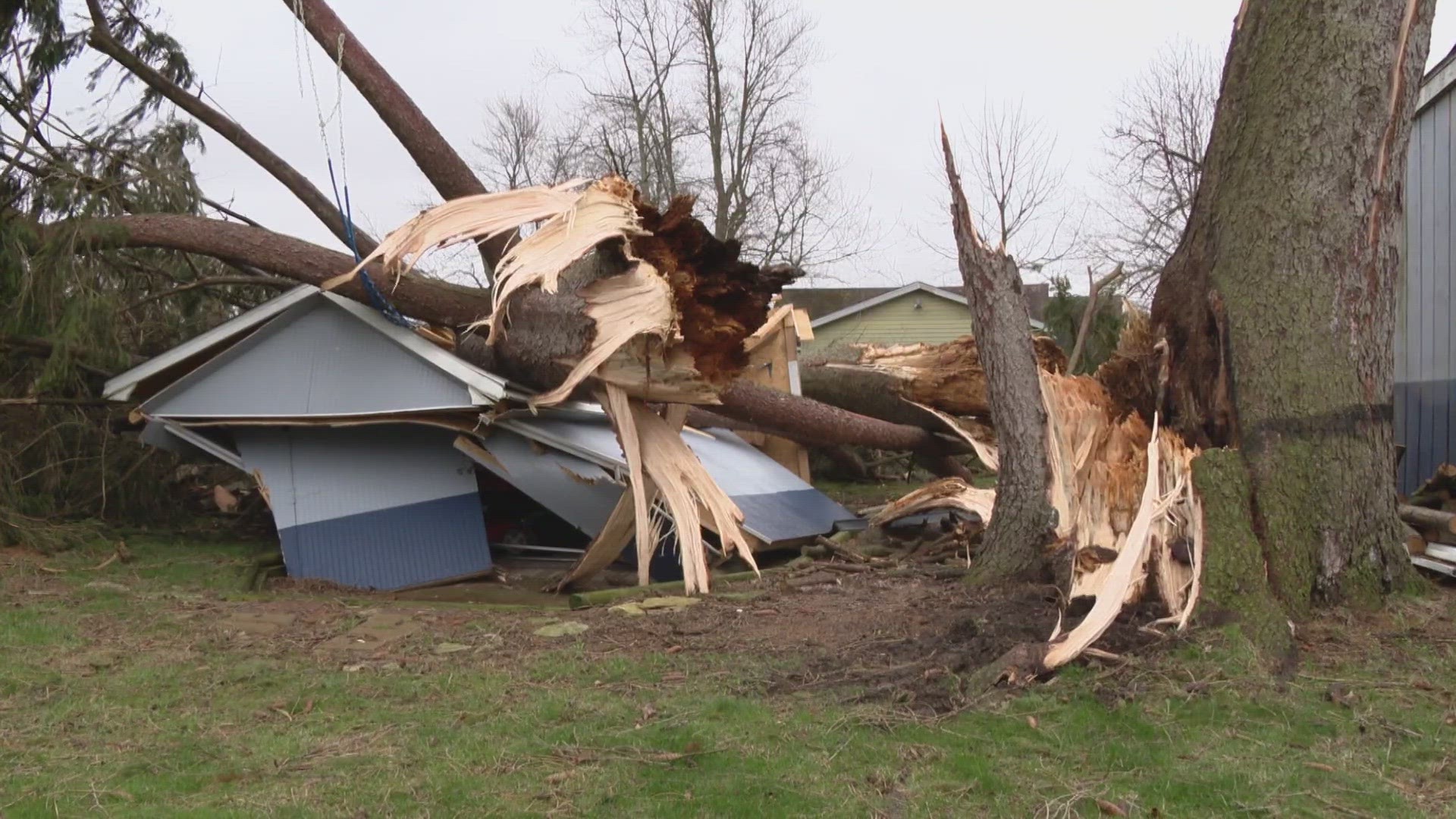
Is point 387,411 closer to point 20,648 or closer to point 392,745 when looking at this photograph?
point 20,648

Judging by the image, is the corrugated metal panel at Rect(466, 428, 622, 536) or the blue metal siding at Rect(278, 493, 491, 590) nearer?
the blue metal siding at Rect(278, 493, 491, 590)

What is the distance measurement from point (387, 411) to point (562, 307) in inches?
60.5

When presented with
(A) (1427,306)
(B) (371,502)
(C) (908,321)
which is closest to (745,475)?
(B) (371,502)

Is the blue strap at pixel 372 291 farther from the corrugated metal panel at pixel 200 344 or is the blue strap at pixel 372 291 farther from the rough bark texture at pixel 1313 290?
the rough bark texture at pixel 1313 290

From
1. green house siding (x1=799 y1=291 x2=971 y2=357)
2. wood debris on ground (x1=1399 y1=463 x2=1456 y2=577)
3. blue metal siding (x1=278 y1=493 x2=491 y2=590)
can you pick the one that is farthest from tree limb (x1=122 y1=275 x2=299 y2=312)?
green house siding (x1=799 y1=291 x2=971 y2=357)

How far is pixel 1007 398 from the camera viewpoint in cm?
593

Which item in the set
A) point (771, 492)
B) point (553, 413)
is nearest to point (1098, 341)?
point (771, 492)

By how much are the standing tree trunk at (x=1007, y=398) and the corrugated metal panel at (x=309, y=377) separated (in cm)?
346

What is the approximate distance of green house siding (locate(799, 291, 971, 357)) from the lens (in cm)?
3148

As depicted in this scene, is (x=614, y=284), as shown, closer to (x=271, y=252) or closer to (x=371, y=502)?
(x=371, y=502)

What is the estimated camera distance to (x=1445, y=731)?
12.8ft

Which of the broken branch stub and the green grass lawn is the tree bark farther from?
the green grass lawn

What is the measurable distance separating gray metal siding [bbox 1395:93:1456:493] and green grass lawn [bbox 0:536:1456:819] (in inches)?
165

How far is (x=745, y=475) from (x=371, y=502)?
8.85 ft
